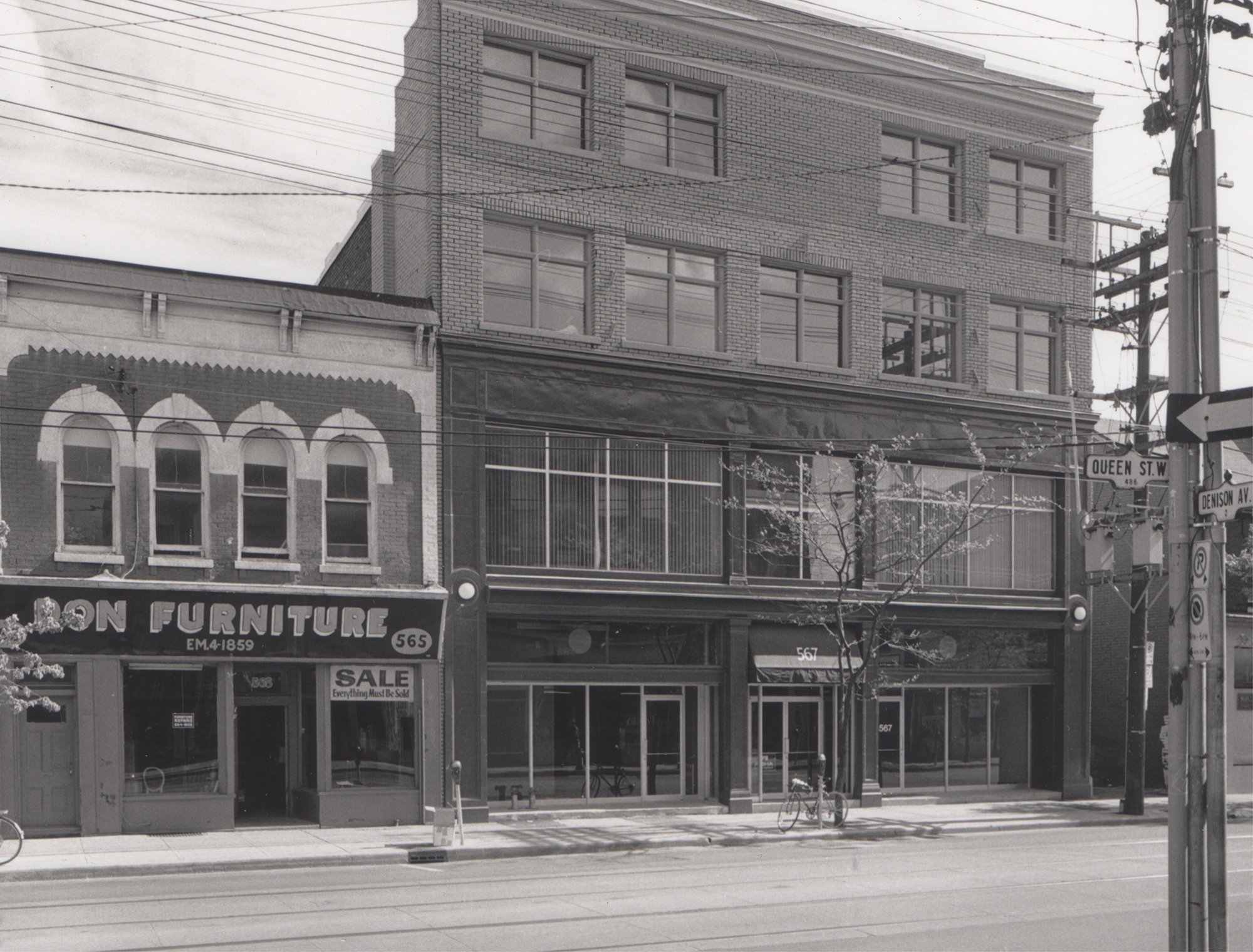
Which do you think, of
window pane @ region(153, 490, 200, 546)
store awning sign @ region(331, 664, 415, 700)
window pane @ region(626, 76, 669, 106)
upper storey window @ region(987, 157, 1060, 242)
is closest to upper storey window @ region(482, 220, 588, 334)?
window pane @ region(626, 76, 669, 106)

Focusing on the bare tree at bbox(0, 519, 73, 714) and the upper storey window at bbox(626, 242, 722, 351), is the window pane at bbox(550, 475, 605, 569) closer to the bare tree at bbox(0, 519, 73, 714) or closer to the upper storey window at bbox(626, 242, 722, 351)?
the upper storey window at bbox(626, 242, 722, 351)

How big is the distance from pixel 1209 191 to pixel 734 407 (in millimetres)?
→ 16734

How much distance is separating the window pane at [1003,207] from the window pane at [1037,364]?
2566mm

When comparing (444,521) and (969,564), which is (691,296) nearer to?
(444,521)

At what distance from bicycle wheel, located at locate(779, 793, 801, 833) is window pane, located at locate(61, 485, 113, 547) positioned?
12010 millimetres

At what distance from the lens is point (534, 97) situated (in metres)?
24.9

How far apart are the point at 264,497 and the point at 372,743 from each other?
15.0 feet

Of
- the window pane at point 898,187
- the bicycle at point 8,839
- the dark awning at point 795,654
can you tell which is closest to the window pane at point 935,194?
the window pane at point 898,187

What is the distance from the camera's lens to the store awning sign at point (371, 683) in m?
22.4

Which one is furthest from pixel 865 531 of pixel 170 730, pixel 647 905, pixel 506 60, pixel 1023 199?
pixel 170 730

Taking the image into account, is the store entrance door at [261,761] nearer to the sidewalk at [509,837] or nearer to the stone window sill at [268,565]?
the sidewalk at [509,837]

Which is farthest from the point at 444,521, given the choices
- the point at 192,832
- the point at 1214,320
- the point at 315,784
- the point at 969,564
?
the point at 1214,320

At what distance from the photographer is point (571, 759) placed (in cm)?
2444

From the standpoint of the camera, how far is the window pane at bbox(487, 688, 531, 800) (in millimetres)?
23594
